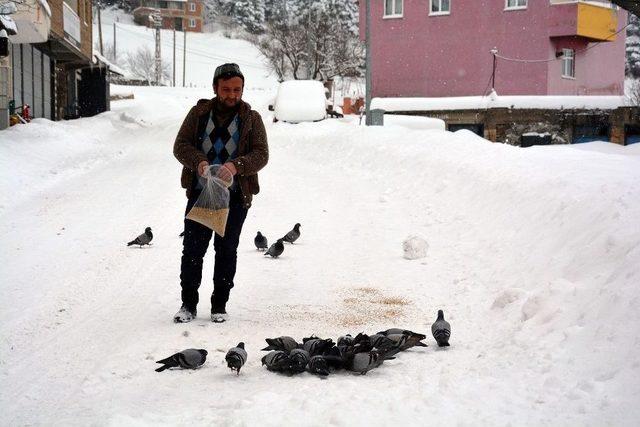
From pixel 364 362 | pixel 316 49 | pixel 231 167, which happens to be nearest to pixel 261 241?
pixel 231 167

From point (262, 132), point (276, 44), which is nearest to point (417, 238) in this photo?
point (262, 132)

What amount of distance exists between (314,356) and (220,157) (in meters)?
2.06

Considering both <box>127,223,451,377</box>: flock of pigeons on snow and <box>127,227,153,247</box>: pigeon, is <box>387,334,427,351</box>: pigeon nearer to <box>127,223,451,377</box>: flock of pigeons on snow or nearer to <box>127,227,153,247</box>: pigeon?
<box>127,223,451,377</box>: flock of pigeons on snow

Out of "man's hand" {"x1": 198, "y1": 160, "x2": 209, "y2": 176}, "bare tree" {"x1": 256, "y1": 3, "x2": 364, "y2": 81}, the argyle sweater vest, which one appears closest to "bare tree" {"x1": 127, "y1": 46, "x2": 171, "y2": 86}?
"bare tree" {"x1": 256, "y1": 3, "x2": 364, "y2": 81}

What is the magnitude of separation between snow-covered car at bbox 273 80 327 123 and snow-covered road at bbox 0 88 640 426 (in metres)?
13.5

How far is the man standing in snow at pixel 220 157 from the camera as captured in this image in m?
Answer: 5.97

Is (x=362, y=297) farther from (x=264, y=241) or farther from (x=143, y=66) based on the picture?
(x=143, y=66)

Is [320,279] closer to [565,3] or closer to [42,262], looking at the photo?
[42,262]

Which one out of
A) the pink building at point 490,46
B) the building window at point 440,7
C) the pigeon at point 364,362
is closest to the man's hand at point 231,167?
the pigeon at point 364,362

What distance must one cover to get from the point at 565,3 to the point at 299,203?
2525 cm

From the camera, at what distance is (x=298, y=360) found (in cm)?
472

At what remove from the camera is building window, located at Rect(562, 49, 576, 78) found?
35.5 meters

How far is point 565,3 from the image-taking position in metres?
33.8

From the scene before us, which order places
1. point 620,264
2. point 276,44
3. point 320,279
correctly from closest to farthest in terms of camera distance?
point 620,264 → point 320,279 → point 276,44
